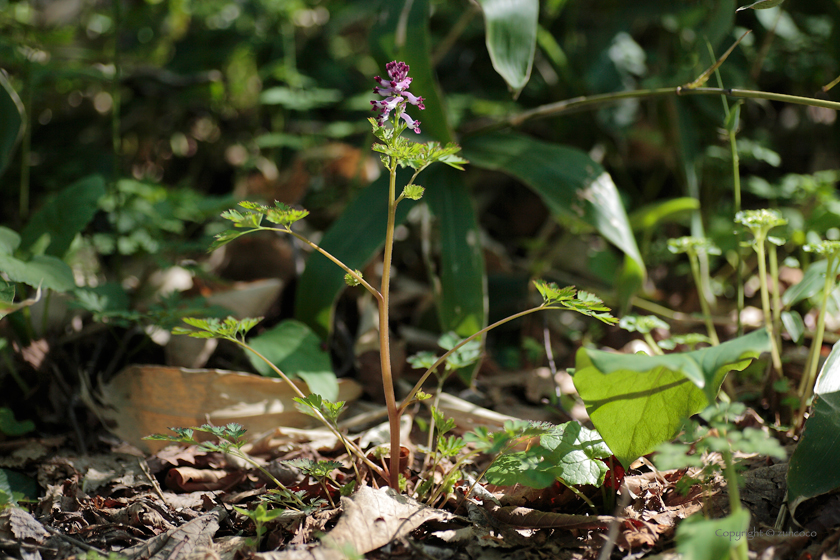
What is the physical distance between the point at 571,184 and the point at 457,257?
0.34m

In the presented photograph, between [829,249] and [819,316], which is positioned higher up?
[829,249]

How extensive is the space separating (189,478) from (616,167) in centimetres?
175

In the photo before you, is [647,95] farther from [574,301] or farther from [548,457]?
[548,457]

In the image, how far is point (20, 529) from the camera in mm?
888

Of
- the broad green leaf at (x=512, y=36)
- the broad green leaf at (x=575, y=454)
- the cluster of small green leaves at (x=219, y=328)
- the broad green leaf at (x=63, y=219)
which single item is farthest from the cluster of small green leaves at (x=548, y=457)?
the broad green leaf at (x=63, y=219)

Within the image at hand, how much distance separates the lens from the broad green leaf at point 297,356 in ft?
3.88

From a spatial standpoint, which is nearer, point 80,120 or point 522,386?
point 522,386

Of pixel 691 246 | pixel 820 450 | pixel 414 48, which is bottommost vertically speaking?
pixel 820 450

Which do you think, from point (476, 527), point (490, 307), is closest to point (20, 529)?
point (476, 527)

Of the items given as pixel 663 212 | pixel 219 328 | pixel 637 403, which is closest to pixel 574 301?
pixel 637 403

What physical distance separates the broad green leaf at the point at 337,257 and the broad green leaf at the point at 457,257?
13 cm

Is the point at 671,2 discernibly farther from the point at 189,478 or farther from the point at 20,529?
the point at 20,529

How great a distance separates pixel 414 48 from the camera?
4.87 ft

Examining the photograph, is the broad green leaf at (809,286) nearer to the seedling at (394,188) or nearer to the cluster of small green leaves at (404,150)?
the seedling at (394,188)
